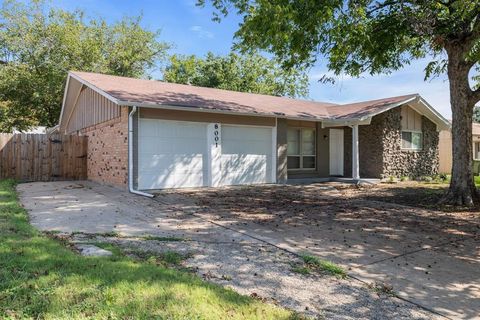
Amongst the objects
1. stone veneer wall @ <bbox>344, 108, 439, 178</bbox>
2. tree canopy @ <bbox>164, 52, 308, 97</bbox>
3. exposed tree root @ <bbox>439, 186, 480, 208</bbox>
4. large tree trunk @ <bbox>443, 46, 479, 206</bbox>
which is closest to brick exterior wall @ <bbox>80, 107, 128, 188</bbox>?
exposed tree root @ <bbox>439, 186, 480, 208</bbox>


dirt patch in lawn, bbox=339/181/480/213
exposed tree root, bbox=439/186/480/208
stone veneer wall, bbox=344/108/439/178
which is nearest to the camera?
dirt patch in lawn, bbox=339/181/480/213

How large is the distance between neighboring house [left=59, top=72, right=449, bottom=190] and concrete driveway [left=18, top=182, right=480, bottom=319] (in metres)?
1.82

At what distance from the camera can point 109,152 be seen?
13.6m

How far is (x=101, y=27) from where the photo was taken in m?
26.2

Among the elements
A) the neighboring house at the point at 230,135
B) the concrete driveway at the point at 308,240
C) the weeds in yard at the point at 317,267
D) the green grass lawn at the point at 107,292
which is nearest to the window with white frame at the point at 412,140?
the neighboring house at the point at 230,135

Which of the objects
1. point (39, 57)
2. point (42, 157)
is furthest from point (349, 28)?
point (39, 57)

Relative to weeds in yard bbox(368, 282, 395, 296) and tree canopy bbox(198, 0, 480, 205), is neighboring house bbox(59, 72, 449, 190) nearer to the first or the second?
tree canopy bbox(198, 0, 480, 205)

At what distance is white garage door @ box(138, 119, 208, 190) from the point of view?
470 inches

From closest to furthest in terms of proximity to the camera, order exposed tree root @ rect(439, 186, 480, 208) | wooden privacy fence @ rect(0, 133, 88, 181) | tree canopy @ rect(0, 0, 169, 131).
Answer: exposed tree root @ rect(439, 186, 480, 208)
wooden privacy fence @ rect(0, 133, 88, 181)
tree canopy @ rect(0, 0, 169, 131)

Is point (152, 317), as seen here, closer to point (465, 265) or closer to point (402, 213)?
point (465, 265)

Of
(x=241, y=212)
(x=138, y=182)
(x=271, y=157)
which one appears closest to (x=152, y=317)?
(x=241, y=212)

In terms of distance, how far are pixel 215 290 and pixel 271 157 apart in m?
11.4

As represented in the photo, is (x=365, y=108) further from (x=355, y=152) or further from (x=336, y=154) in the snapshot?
(x=355, y=152)

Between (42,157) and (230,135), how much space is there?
311 inches
